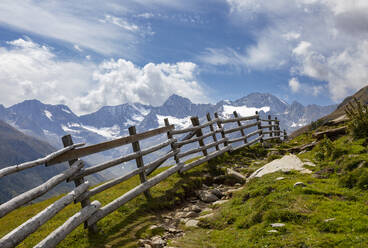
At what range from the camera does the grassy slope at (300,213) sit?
6258 millimetres

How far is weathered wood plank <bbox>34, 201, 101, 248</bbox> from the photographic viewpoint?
7.08m

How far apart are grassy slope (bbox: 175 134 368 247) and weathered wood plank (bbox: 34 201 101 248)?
3.46m

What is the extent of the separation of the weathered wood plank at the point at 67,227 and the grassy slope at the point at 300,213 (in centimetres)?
346

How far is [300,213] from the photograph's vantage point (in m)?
7.45

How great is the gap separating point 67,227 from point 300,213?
727 centimetres

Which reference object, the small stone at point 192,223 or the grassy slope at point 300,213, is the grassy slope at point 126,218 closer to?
the small stone at point 192,223

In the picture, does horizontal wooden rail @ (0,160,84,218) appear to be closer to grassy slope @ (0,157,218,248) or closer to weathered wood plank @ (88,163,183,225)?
weathered wood plank @ (88,163,183,225)

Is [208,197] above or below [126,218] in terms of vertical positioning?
below

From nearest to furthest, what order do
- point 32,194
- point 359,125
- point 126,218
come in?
point 32,194
point 126,218
point 359,125

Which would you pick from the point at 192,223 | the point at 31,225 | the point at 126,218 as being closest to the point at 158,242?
the point at 192,223

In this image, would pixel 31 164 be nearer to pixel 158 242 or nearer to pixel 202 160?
pixel 158 242

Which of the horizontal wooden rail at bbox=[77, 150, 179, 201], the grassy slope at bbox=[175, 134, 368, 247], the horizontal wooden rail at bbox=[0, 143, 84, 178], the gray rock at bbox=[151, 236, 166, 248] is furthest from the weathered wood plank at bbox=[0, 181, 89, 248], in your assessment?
the grassy slope at bbox=[175, 134, 368, 247]

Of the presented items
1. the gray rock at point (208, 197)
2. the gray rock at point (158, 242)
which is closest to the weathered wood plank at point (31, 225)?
the gray rock at point (158, 242)

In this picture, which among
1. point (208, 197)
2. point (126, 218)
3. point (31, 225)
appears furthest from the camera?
point (208, 197)
